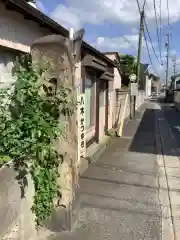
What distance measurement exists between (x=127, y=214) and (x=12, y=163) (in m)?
2.49

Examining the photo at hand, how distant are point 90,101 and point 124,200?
4.88 m

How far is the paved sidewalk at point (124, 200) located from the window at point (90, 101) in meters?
1.28

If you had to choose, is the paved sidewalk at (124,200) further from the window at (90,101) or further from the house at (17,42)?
the window at (90,101)

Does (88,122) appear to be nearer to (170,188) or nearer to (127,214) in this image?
(170,188)

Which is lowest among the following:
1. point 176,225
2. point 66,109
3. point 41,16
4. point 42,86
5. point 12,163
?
point 176,225

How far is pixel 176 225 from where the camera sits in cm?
471

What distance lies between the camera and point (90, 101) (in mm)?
10070

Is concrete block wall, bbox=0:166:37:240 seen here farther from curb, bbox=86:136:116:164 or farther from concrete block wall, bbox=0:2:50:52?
curb, bbox=86:136:116:164

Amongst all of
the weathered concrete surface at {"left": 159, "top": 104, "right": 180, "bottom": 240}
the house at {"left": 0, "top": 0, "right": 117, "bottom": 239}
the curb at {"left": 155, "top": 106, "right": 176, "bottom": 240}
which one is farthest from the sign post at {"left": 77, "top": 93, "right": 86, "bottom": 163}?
the weathered concrete surface at {"left": 159, "top": 104, "right": 180, "bottom": 240}

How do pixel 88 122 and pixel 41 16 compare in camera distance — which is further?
pixel 88 122

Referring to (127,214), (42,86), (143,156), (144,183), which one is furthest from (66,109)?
(143,156)

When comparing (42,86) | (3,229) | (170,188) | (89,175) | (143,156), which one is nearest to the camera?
(3,229)

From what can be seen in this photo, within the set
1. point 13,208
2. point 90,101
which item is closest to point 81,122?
point 90,101

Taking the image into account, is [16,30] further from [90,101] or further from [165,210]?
[90,101]
